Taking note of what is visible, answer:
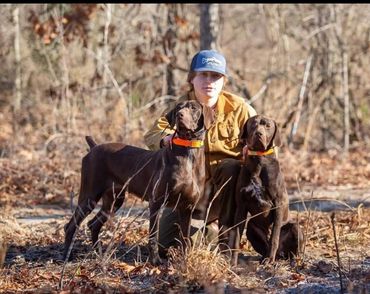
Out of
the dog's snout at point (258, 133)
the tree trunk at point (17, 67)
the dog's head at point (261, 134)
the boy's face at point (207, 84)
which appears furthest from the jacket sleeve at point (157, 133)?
the tree trunk at point (17, 67)

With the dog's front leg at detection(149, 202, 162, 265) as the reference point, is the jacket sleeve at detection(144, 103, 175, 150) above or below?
above

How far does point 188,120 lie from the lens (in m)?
5.44

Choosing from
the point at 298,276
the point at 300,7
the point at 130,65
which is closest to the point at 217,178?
the point at 298,276

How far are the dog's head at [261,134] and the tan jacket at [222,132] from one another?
62 centimetres

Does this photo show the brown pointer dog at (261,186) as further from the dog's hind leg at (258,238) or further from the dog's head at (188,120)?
the dog's head at (188,120)

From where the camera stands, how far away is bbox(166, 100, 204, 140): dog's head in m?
5.43

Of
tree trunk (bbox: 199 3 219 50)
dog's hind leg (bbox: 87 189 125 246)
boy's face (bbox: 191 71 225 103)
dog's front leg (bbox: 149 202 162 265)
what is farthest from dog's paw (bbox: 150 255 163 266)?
tree trunk (bbox: 199 3 219 50)

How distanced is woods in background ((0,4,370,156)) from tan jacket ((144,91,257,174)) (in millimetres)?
4848

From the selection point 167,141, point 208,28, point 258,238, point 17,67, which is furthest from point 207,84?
point 17,67

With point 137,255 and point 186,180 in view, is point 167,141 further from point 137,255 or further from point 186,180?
point 137,255

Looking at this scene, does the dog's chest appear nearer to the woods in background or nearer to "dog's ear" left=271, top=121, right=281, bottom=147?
"dog's ear" left=271, top=121, right=281, bottom=147

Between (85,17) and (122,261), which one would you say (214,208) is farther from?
(85,17)

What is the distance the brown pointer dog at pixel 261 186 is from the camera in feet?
18.5

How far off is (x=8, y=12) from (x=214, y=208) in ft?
33.3
